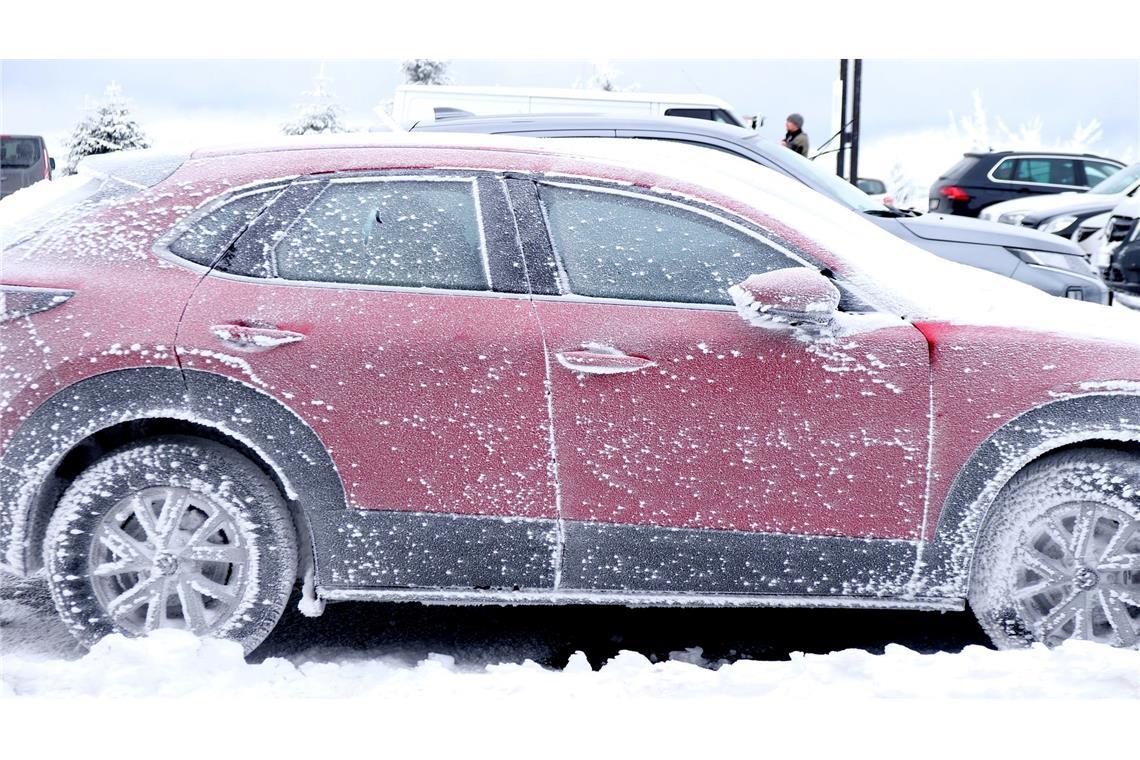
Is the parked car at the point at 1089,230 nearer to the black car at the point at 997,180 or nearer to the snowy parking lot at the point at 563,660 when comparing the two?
the black car at the point at 997,180

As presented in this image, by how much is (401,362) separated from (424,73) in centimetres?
1574

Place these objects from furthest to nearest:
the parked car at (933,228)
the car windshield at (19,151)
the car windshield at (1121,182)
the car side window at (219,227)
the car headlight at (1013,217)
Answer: the car windshield at (1121,182), the car headlight at (1013,217), the parked car at (933,228), the car windshield at (19,151), the car side window at (219,227)

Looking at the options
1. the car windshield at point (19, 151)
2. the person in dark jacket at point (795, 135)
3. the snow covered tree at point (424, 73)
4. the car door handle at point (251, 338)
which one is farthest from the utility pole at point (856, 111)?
the car door handle at point (251, 338)

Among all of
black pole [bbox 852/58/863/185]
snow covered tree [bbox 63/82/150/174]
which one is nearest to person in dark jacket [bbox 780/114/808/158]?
black pole [bbox 852/58/863/185]

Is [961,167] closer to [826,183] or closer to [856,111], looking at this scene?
[856,111]

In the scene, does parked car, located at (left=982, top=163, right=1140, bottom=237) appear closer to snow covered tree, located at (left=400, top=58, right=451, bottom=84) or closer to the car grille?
the car grille

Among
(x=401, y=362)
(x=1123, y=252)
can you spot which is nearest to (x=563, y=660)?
(x=401, y=362)

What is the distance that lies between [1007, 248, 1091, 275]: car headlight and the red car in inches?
140

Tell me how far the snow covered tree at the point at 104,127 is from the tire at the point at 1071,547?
365 cm

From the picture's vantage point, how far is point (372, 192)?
302cm

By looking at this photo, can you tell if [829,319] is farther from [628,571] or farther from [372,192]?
[372,192]

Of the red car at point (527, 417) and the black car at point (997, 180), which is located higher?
the black car at point (997, 180)

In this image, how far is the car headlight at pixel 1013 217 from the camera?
11820 millimetres

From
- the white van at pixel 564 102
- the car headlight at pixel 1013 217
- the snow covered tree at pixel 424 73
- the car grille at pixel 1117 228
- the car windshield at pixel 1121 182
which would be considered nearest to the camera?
the car grille at pixel 1117 228
